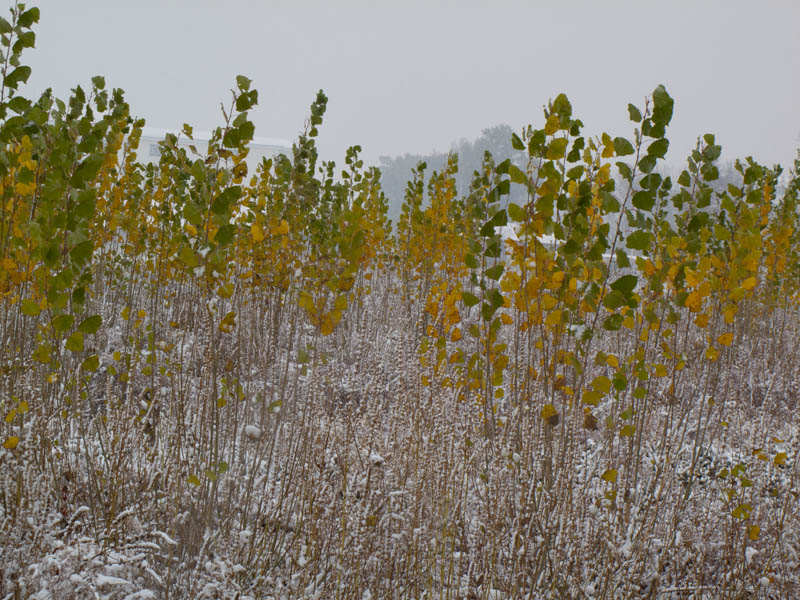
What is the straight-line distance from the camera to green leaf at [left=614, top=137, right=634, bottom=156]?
1.57 m

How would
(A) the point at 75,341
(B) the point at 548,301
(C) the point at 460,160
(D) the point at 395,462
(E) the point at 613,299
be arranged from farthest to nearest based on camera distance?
(C) the point at 460,160 < (D) the point at 395,462 < (B) the point at 548,301 < (E) the point at 613,299 < (A) the point at 75,341

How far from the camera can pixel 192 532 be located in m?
1.58

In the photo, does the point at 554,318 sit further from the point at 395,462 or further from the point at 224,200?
the point at 224,200

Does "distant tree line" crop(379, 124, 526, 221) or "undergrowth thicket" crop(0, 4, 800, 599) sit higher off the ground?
"distant tree line" crop(379, 124, 526, 221)

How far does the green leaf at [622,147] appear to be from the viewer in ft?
5.15

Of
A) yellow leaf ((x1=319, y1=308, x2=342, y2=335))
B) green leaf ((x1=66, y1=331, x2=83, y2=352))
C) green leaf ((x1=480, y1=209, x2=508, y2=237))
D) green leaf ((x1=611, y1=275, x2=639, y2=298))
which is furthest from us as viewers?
yellow leaf ((x1=319, y1=308, x2=342, y2=335))

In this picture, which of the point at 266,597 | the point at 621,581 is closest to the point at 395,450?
the point at 266,597

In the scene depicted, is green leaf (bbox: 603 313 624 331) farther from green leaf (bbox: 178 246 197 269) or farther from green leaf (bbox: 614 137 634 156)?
green leaf (bbox: 178 246 197 269)

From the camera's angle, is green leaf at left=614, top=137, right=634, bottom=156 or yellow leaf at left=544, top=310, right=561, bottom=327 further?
yellow leaf at left=544, top=310, right=561, bottom=327

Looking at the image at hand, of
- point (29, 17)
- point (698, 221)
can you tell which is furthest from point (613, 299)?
point (29, 17)

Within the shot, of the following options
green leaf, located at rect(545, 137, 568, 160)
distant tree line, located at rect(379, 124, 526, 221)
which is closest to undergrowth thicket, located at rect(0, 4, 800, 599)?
green leaf, located at rect(545, 137, 568, 160)

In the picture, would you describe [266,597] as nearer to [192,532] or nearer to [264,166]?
[192,532]

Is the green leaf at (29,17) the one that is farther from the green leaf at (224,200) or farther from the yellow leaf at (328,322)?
the yellow leaf at (328,322)

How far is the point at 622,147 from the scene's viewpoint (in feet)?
5.17
